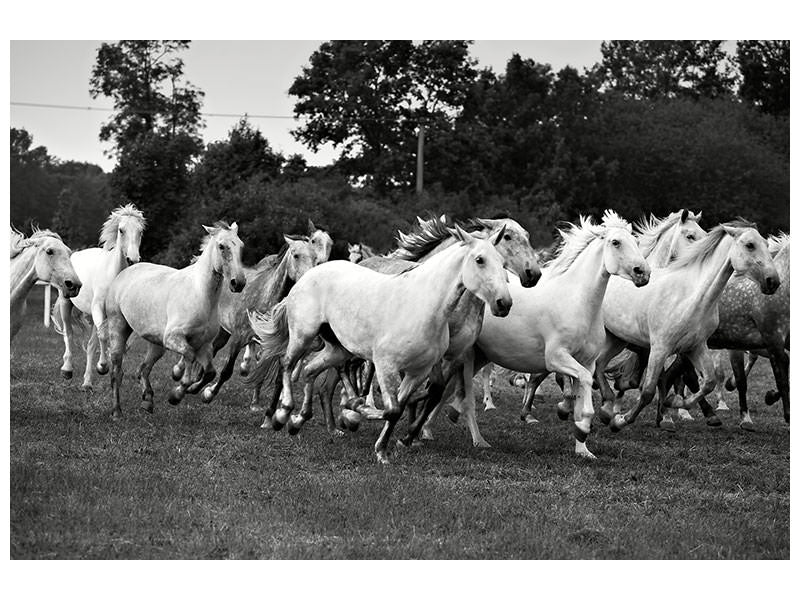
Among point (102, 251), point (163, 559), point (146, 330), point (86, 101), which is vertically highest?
point (86, 101)

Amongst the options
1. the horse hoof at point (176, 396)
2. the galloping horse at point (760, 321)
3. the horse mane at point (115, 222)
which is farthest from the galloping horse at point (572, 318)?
the horse mane at point (115, 222)

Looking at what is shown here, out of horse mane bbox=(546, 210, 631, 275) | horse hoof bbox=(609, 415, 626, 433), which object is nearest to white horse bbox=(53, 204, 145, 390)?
horse mane bbox=(546, 210, 631, 275)

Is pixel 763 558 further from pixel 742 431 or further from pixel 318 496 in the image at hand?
pixel 742 431

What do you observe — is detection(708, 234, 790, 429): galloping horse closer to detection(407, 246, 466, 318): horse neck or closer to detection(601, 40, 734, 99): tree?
detection(407, 246, 466, 318): horse neck

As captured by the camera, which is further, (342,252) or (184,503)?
(342,252)

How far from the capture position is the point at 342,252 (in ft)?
61.0

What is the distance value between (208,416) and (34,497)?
13.5 ft

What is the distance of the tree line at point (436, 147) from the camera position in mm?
13766

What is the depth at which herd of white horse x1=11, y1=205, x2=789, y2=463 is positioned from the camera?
28.0ft

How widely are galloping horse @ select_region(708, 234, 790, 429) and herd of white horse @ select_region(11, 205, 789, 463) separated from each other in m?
0.02

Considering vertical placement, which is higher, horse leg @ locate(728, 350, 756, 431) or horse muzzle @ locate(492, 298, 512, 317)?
horse muzzle @ locate(492, 298, 512, 317)

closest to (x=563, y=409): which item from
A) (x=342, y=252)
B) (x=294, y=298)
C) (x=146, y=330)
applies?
(x=294, y=298)

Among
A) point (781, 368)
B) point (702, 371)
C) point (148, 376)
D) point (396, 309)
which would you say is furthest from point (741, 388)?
point (148, 376)

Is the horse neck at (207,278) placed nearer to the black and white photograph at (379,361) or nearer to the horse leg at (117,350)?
the black and white photograph at (379,361)
